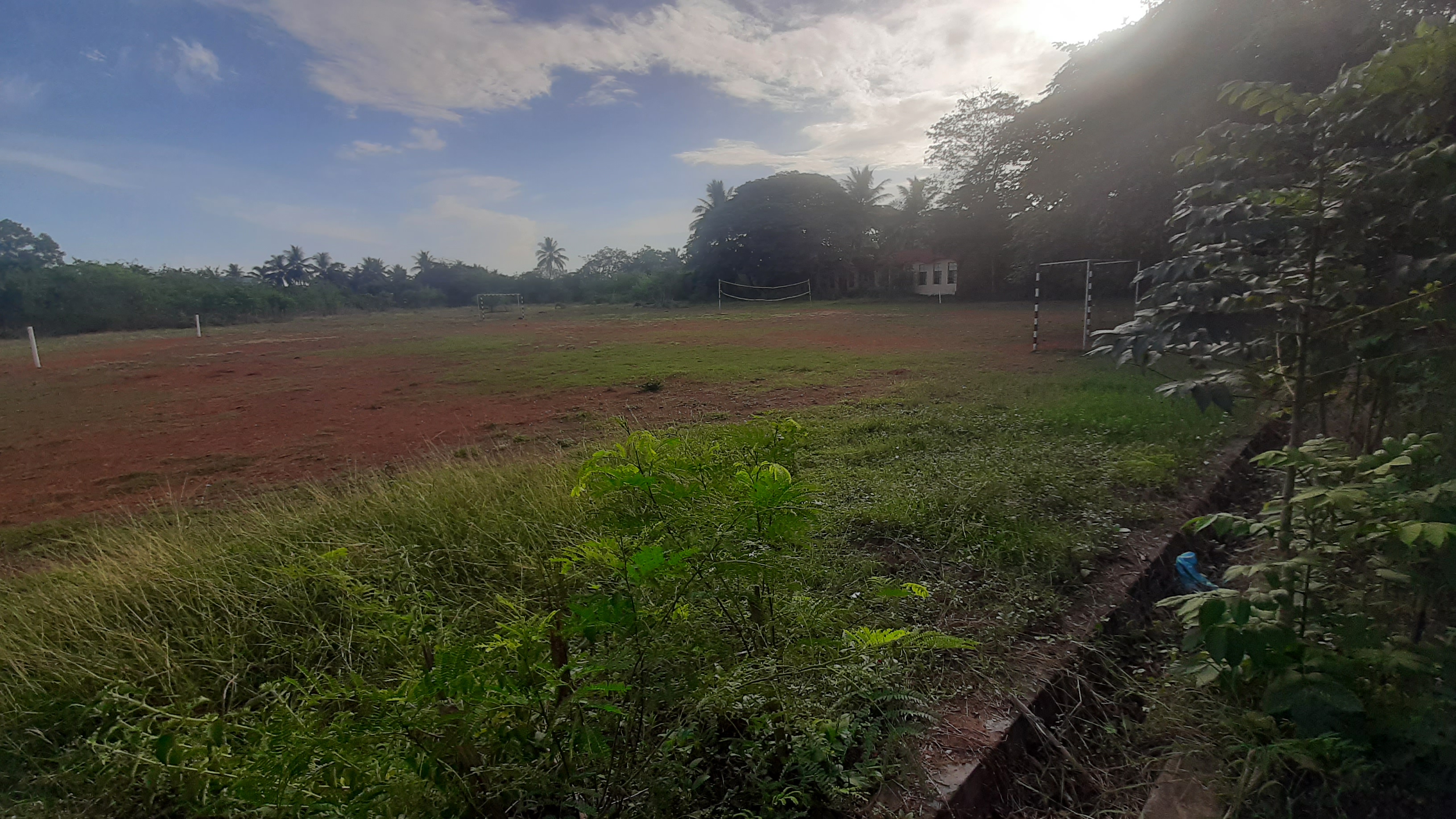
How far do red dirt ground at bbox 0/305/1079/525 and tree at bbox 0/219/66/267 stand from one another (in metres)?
16.1

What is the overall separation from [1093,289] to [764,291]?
85.5 feet

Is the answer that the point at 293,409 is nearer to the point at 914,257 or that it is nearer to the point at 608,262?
the point at 914,257

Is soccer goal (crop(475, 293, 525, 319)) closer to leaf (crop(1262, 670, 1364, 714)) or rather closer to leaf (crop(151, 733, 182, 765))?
leaf (crop(151, 733, 182, 765))

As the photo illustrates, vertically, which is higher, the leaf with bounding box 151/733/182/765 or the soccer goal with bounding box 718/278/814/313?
the soccer goal with bounding box 718/278/814/313

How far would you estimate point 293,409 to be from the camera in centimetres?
873

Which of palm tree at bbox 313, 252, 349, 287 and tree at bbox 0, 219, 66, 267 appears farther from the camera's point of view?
palm tree at bbox 313, 252, 349, 287

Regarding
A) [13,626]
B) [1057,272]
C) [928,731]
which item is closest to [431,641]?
[928,731]

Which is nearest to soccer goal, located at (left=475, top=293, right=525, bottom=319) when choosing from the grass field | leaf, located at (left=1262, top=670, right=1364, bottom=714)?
the grass field

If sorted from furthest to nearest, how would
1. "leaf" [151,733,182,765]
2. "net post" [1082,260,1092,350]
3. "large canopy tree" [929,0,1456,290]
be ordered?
"net post" [1082,260,1092,350] → "large canopy tree" [929,0,1456,290] → "leaf" [151,733,182,765]

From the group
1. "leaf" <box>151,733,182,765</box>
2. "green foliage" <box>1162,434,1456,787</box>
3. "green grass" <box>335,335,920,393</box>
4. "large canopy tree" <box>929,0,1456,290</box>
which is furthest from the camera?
"green grass" <box>335,335,920,393</box>

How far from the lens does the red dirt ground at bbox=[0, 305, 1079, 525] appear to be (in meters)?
5.58

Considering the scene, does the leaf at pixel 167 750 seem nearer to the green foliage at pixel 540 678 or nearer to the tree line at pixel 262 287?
the green foliage at pixel 540 678

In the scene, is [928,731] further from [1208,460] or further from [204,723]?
[1208,460]

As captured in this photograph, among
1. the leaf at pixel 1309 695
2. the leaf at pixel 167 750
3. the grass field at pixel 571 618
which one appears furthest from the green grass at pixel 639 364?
the leaf at pixel 167 750
